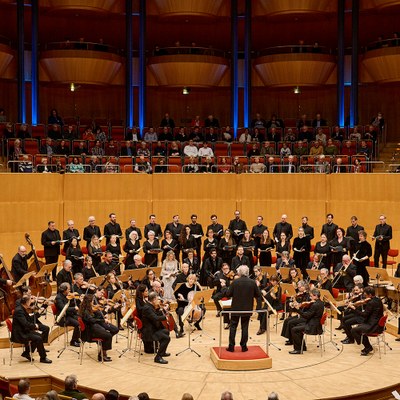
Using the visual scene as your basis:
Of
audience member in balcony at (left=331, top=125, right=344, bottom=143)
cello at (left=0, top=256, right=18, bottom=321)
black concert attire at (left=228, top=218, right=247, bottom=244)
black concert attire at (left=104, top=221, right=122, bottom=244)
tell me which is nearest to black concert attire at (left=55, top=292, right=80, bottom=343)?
cello at (left=0, top=256, right=18, bottom=321)

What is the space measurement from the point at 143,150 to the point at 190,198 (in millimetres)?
1854

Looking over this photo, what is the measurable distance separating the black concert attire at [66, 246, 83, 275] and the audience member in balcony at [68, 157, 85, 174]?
12.4ft

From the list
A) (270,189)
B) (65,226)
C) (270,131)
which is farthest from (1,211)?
(270,131)

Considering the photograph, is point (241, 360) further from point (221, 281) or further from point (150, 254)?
point (150, 254)

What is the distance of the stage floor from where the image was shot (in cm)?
1034

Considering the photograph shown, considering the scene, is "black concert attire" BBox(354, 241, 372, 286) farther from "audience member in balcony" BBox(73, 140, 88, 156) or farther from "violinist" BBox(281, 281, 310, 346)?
"audience member in balcony" BBox(73, 140, 88, 156)

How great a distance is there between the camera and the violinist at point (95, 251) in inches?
609

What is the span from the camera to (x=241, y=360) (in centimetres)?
1125

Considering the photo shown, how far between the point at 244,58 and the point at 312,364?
15245mm

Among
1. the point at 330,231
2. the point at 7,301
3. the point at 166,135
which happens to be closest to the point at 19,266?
the point at 7,301

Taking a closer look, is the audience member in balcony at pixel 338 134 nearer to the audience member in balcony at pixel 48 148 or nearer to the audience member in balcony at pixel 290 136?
the audience member in balcony at pixel 290 136

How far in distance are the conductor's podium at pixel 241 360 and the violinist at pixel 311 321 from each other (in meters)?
0.83

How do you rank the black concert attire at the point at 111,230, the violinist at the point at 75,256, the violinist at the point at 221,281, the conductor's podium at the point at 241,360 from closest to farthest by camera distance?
1. the conductor's podium at the point at 241,360
2. the violinist at the point at 221,281
3. the violinist at the point at 75,256
4. the black concert attire at the point at 111,230

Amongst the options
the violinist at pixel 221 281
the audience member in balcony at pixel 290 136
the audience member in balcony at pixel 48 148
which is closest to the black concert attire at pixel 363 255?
the violinist at pixel 221 281
